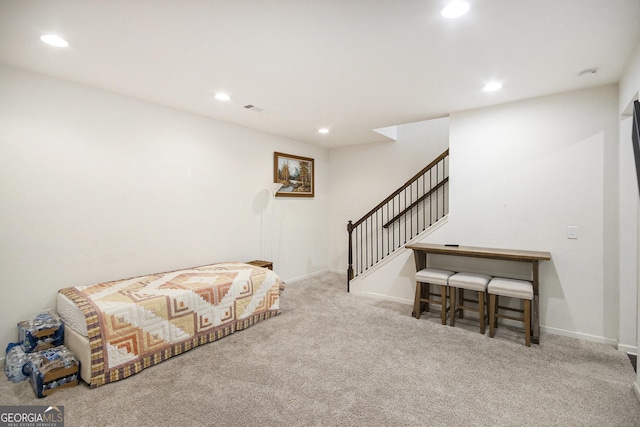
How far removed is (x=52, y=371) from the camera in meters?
2.16

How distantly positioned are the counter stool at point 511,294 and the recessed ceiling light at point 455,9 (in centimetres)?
248

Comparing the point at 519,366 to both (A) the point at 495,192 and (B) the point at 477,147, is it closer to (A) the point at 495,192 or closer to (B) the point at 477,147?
(A) the point at 495,192

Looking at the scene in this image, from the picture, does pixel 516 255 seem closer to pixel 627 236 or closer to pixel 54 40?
pixel 627 236

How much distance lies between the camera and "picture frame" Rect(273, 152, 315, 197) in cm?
506

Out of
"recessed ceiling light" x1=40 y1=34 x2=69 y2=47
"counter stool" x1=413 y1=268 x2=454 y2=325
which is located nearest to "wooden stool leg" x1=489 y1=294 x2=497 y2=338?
"counter stool" x1=413 y1=268 x2=454 y2=325

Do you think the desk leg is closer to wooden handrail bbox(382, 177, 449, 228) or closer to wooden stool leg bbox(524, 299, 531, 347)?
wooden stool leg bbox(524, 299, 531, 347)

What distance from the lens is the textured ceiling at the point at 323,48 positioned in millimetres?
1795

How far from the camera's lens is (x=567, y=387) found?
2.23m

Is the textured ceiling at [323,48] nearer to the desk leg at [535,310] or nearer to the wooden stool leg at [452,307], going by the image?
the desk leg at [535,310]

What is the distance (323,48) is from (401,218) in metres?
3.49

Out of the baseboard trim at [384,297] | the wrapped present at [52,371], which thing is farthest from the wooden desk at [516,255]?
the wrapped present at [52,371]

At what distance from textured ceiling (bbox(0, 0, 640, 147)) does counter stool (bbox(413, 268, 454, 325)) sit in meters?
1.96

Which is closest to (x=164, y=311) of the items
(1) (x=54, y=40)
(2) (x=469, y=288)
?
(1) (x=54, y=40)

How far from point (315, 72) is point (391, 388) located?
Result: 103 inches
